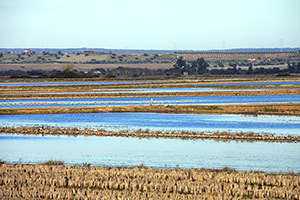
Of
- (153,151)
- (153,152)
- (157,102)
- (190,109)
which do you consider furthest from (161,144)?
(157,102)

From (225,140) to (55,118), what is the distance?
65.8 feet

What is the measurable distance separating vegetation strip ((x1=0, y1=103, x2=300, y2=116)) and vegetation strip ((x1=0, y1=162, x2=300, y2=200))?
77.3 feet

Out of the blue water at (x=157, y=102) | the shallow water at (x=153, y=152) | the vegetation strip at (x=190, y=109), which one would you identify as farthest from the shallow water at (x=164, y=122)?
the blue water at (x=157, y=102)

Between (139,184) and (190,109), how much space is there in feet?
92.2

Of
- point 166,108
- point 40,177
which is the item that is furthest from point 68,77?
point 40,177

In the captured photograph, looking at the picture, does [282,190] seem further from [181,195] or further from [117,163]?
[117,163]

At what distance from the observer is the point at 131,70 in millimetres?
160250

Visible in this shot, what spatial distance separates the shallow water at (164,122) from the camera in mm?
32312

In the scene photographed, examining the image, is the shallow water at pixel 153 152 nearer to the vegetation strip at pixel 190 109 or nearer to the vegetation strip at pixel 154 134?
the vegetation strip at pixel 154 134

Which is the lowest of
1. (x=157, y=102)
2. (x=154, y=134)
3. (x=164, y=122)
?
(x=154, y=134)

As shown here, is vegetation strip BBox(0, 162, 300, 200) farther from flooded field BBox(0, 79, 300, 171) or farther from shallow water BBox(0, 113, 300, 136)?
shallow water BBox(0, 113, 300, 136)

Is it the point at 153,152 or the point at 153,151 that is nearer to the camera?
the point at 153,152

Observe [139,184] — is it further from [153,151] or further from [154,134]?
[154,134]

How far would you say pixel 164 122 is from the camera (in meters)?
36.3
